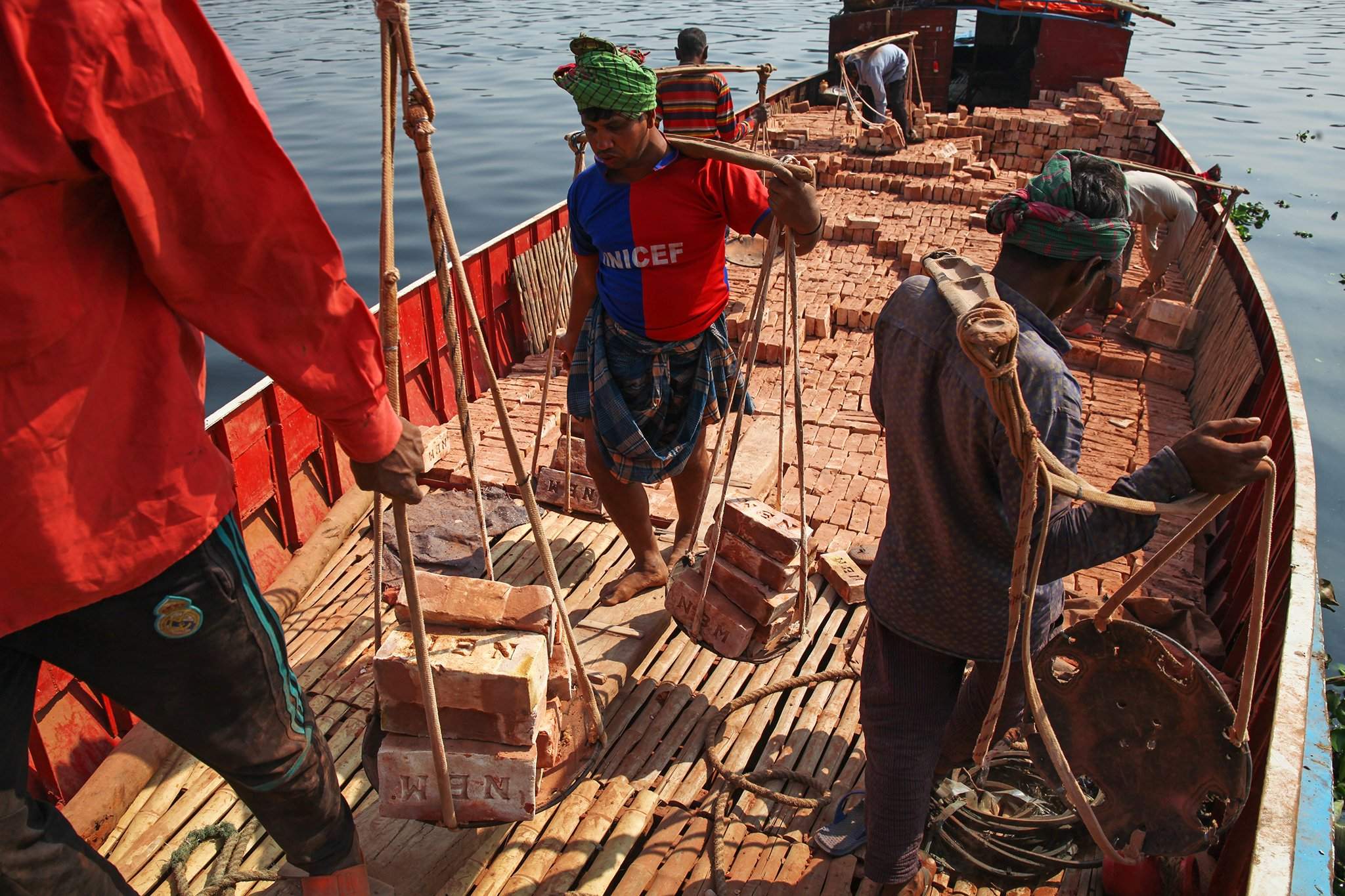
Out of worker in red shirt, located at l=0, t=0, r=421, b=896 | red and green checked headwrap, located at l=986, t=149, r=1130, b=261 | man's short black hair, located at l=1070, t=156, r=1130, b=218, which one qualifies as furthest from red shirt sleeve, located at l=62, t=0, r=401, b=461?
man's short black hair, located at l=1070, t=156, r=1130, b=218

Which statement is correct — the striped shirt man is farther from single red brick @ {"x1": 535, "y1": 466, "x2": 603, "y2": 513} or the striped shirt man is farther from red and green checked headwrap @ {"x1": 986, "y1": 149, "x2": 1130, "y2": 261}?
red and green checked headwrap @ {"x1": 986, "y1": 149, "x2": 1130, "y2": 261}

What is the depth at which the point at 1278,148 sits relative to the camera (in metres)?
20.6

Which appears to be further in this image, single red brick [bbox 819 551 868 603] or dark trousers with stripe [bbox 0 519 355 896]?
single red brick [bbox 819 551 868 603]

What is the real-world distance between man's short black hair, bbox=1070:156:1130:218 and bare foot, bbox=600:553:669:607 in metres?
2.06

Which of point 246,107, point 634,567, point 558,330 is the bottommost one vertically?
point 558,330

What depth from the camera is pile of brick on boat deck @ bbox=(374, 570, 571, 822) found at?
2057 millimetres

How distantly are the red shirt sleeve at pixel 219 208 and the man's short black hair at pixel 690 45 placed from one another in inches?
272

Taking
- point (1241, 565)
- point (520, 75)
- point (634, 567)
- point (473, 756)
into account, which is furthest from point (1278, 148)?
point (473, 756)

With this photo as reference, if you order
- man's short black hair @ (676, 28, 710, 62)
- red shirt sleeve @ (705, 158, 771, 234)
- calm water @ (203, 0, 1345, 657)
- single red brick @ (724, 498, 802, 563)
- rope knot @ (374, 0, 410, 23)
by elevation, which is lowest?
calm water @ (203, 0, 1345, 657)

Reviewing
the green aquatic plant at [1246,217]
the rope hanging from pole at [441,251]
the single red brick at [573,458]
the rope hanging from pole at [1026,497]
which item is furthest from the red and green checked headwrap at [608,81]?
the green aquatic plant at [1246,217]

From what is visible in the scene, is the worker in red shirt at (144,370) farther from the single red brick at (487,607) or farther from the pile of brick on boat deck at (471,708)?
the single red brick at (487,607)

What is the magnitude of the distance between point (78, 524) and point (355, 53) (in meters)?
31.0

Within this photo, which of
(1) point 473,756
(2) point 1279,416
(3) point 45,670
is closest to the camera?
(1) point 473,756

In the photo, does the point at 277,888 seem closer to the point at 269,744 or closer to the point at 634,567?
the point at 269,744
